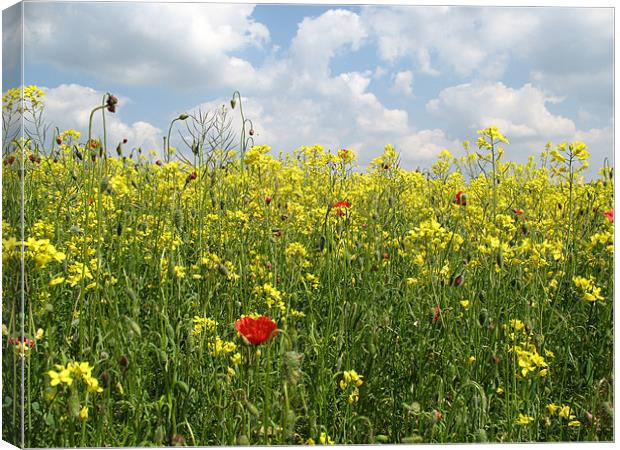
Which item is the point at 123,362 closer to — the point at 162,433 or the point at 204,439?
the point at 162,433

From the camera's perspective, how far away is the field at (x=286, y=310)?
7.43 ft

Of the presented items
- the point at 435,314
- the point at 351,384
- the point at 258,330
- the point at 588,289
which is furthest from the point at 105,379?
the point at 588,289

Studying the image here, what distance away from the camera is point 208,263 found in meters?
2.64

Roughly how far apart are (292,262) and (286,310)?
29cm

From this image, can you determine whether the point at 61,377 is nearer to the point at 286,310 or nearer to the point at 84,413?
the point at 84,413

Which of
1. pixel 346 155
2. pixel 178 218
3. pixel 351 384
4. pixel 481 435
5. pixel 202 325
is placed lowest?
pixel 481 435

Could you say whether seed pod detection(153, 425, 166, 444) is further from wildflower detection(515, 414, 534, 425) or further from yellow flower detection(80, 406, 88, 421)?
wildflower detection(515, 414, 534, 425)

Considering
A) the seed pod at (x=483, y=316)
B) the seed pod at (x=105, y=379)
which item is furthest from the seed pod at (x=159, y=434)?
the seed pod at (x=483, y=316)

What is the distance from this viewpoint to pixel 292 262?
2783mm

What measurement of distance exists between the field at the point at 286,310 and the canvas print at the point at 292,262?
0.04ft

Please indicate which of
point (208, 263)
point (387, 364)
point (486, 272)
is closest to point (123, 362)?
point (208, 263)

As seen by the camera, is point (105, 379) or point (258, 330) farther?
point (105, 379)

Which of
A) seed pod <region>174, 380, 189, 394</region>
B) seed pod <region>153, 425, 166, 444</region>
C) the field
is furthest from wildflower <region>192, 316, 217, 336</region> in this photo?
seed pod <region>153, 425, 166, 444</region>

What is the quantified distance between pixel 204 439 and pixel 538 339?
1305 mm
